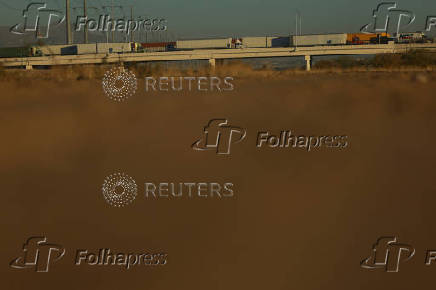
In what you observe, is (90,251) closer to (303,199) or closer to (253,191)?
(253,191)

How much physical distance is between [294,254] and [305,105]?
502 centimetres
